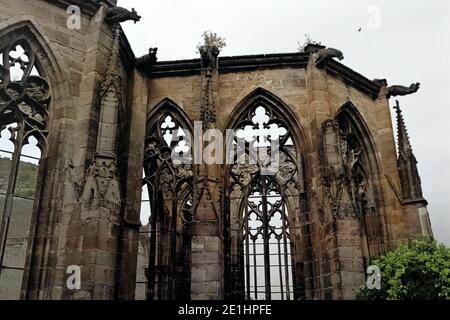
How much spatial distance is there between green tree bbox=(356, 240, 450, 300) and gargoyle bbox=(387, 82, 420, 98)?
18.4 ft

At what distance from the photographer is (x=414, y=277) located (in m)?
9.33

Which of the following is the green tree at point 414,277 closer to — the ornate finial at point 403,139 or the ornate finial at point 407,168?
the ornate finial at point 407,168

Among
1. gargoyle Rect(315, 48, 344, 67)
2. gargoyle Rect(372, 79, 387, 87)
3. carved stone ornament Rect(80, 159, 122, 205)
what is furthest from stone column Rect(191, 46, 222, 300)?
gargoyle Rect(372, 79, 387, 87)

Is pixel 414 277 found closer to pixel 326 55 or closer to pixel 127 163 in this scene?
pixel 326 55

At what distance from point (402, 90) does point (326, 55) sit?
342 cm

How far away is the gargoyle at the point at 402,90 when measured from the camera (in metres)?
13.9

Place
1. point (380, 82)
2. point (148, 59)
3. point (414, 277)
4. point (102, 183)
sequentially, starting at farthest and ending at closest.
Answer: point (380, 82)
point (148, 59)
point (414, 277)
point (102, 183)

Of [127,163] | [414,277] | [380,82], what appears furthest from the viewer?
[380,82]

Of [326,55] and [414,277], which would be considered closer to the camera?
[414,277]

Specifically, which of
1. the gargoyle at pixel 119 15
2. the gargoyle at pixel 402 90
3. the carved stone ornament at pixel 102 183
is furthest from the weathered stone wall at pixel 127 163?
the gargoyle at pixel 402 90

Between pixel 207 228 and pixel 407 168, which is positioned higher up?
pixel 407 168

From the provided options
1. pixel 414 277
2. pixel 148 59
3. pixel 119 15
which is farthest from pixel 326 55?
pixel 414 277

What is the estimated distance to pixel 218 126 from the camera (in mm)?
11469

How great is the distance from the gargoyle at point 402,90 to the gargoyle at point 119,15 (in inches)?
300
